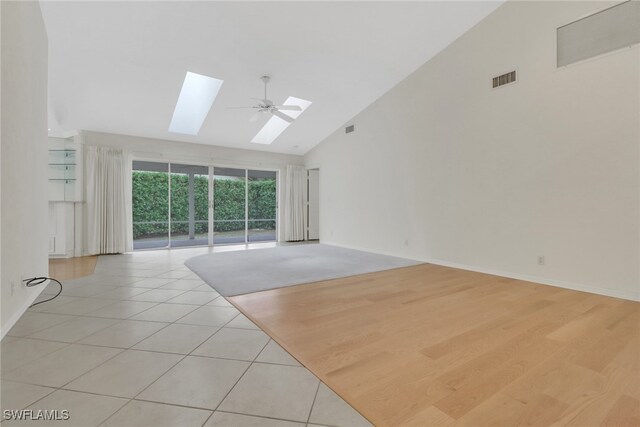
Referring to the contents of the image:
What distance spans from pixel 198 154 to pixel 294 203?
9.55 ft

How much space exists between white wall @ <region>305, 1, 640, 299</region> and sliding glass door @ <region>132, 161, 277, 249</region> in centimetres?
428

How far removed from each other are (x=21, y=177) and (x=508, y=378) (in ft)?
12.5

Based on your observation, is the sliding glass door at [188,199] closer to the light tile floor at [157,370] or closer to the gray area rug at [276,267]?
the gray area rug at [276,267]

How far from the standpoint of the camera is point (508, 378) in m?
1.53

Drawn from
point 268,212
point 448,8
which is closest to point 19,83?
point 448,8

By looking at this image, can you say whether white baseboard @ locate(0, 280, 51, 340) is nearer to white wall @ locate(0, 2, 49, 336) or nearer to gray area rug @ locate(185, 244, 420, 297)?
white wall @ locate(0, 2, 49, 336)

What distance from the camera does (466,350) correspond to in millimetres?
1840

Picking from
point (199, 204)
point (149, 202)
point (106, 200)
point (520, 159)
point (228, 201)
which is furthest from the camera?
point (228, 201)

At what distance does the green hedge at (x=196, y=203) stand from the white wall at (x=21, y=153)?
190 inches

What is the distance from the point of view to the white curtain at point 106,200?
19.0 feet

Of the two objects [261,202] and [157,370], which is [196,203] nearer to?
[261,202]

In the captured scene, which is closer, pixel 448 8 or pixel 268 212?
pixel 448 8

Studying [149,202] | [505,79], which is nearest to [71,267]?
[149,202]

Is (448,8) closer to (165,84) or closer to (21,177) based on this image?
(165,84)
